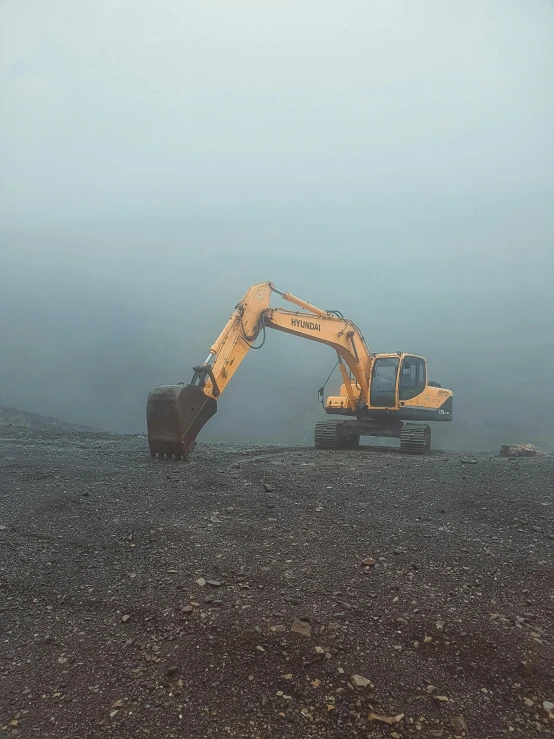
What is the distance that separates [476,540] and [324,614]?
1924mm

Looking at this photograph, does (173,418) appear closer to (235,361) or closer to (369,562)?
(235,361)

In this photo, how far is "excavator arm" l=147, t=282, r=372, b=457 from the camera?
25.8 ft

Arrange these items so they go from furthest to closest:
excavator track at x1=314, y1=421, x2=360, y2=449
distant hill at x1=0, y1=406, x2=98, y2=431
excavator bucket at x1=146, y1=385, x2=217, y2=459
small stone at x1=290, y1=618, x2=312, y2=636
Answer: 1. distant hill at x1=0, y1=406, x2=98, y2=431
2. excavator track at x1=314, y1=421, x2=360, y2=449
3. excavator bucket at x1=146, y1=385, x2=217, y2=459
4. small stone at x1=290, y1=618, x2=312, y2=636

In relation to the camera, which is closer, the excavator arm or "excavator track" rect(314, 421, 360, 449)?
the excavator arm

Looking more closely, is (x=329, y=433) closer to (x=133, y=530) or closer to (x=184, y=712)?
(x=133, y=530)

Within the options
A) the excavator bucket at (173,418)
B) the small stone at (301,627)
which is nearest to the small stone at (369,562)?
the small stone at (301,627)

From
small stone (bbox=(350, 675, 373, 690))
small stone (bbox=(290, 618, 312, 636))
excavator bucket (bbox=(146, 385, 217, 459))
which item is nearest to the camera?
small stone (bbox=(350, 675, 373, 690))

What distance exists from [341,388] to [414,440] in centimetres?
308

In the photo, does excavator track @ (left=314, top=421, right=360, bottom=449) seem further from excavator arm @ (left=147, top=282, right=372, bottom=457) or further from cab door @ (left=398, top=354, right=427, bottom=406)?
cab door @ (left=398, top=354, right=427, bottom=406)

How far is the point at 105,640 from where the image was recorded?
2.68m

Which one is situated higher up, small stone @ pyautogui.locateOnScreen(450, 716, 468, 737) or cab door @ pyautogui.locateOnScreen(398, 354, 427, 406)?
cab door @ pyautogui.locateOnScreen(398, 354, 427, 406)

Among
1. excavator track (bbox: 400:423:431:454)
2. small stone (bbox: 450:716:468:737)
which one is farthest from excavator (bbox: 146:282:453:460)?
small stone (bbox: 450:716:468:737)

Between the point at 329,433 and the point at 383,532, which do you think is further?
the point at 329,433

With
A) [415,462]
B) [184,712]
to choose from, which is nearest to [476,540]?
[184,712]
